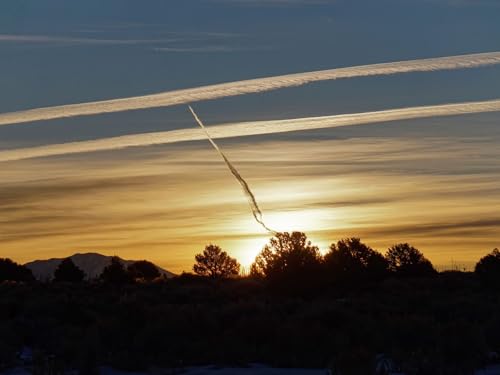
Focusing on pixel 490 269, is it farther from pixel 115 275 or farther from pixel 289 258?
pixel 115 275

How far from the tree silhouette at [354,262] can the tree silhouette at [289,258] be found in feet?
13.5

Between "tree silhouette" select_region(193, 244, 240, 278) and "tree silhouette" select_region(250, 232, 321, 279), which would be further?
"tree silhouette" select_region(193, 244, 240, 278)

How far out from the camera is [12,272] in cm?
11356

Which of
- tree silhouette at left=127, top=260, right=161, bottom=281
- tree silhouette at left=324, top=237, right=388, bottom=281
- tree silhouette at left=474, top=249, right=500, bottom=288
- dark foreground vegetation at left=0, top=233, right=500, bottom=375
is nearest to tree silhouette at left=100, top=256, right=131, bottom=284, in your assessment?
tree silhouette at left=127, top=260, right=161, bottom=281

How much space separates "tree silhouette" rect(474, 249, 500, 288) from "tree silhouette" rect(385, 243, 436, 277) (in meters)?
19.9

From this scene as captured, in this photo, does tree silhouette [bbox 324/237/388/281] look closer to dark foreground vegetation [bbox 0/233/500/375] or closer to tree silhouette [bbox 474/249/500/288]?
tree silhouette [bbox 474/249/500/288]

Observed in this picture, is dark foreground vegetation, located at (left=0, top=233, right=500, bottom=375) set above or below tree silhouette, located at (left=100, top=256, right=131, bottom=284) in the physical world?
below

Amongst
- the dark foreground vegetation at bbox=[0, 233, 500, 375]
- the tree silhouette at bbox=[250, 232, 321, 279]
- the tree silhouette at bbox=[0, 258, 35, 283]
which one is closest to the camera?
the dark foreground vegetation at bbox=[0, 233, 500, 375]

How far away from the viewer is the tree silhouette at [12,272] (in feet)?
361

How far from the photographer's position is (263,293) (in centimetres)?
5866

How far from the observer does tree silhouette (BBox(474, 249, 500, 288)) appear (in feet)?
206

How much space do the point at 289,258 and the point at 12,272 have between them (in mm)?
60439

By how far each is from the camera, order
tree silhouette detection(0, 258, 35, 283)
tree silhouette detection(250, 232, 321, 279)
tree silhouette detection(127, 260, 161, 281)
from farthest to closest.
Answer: tree silhouette detection(127, 260, 161, 281) → tree silhouette detection(0, 258, 35, 283) → tree silhouette detection(250, 232, 321, 279)

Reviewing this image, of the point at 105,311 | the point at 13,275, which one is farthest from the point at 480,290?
the point at 13,275
